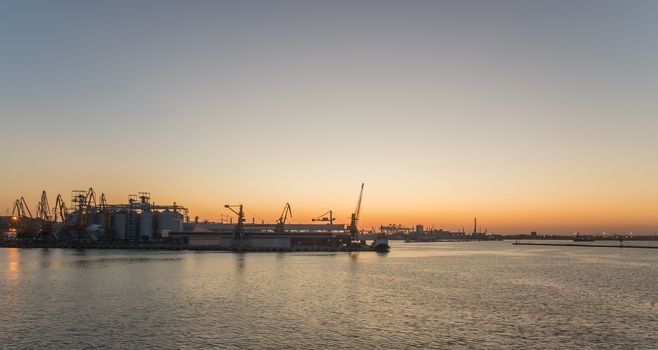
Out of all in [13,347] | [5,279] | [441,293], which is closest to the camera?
[13,347]

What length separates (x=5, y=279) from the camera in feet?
294

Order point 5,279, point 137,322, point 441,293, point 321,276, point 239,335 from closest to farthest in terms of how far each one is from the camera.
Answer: point 239,335 < point 137,322 < point 441,293 < point 5,279 < point 321,276

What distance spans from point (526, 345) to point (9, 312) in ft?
173

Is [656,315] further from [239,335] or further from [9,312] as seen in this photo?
[9,312]

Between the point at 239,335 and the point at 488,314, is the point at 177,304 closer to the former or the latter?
the point at 239,335

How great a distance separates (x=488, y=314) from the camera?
56.4 meters

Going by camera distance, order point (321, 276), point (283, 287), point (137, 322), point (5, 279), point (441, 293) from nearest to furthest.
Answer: point (137, 322) < point (441, 293) < point (283, 287) < point (5, 279) < point (321, 276)

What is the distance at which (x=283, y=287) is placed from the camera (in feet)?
267

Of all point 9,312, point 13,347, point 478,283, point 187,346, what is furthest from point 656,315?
point 9,312

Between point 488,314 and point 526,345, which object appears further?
point 488,314

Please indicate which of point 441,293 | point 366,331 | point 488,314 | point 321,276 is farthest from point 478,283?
point 366,331

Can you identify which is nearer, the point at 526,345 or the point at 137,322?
the point at 526,345

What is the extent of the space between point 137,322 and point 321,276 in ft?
185

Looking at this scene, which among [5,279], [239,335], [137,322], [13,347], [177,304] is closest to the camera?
[13,347]
